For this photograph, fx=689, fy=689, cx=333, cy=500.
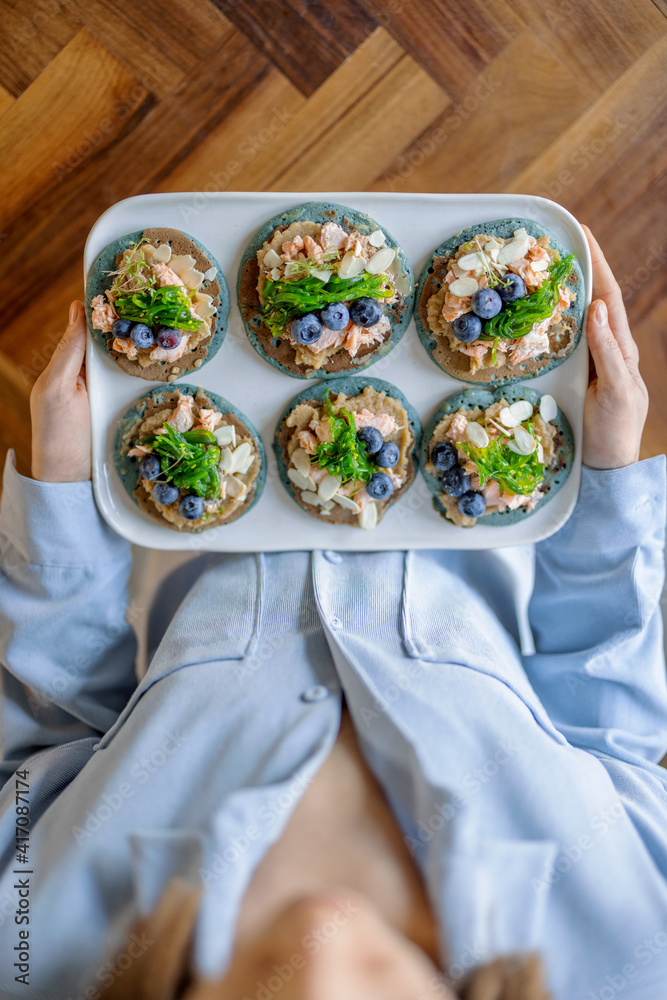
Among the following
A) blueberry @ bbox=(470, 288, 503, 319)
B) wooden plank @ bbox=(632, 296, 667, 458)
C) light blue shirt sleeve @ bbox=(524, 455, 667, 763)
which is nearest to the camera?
blueberry @ bbox=(470, 288, 503, 319)

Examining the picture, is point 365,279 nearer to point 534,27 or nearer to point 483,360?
point 483,360

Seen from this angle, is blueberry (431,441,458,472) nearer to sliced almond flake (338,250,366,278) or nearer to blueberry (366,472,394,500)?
blueberry (366,472,394,500)

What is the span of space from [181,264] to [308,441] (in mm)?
385

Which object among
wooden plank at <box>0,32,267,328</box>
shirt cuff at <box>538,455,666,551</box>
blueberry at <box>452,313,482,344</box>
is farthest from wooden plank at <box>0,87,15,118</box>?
shirt cuff at <box>538,455,666,551</box>

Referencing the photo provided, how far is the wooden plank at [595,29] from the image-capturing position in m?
1.57

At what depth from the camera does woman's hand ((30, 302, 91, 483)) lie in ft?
4.11

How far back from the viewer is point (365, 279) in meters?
1.21

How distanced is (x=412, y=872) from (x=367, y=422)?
73 cm

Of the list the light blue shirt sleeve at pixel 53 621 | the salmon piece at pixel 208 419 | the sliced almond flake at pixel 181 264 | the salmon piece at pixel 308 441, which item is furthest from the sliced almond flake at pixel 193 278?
the light blue shirt sleeve at pixel 53 621

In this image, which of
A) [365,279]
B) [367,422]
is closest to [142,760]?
[367,422]

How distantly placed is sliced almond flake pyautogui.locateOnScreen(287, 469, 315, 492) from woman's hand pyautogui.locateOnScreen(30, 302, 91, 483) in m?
0.40

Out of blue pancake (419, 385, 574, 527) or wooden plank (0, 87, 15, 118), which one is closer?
blue pancake (419, 385, 574, 527)

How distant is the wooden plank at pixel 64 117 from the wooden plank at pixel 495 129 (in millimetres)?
637

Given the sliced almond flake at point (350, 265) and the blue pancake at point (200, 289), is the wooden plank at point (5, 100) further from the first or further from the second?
the sliced almond flake at point (350, 265)
